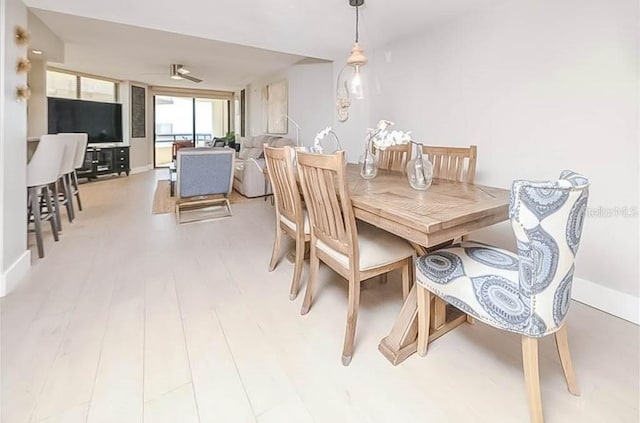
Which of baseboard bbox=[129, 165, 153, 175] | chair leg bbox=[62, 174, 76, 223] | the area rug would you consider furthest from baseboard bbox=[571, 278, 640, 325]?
baseboard bbox=[129, 165, 153, 175]

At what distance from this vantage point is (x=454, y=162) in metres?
2.36

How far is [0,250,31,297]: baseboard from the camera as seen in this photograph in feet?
7.07

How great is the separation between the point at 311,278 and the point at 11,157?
2.20 meters

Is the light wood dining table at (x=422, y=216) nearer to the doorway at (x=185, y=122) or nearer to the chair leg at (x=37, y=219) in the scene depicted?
the chair leg at (x=37, y=219)

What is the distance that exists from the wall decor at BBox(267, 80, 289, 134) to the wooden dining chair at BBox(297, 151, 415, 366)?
5227 mm

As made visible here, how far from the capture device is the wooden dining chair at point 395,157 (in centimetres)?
288

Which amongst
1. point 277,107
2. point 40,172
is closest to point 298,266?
point 40,172

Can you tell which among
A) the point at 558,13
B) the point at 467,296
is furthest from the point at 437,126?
the point at 467,296

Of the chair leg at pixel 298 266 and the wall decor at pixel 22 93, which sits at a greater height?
the wall decor at pixel 22 93

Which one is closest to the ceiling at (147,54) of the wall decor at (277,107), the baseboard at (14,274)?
the wall decor at (277,107)

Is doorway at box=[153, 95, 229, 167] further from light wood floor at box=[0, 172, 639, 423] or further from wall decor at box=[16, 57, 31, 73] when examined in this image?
light wood floor at box=[0, 172, 639, 423]

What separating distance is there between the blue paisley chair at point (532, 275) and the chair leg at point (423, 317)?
12 cm

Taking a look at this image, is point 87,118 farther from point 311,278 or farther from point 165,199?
point 311,278

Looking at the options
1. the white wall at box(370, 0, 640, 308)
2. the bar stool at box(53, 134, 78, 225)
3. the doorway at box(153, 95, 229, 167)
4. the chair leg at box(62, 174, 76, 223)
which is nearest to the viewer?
the white wall at box(370, 0, 640, 308)
